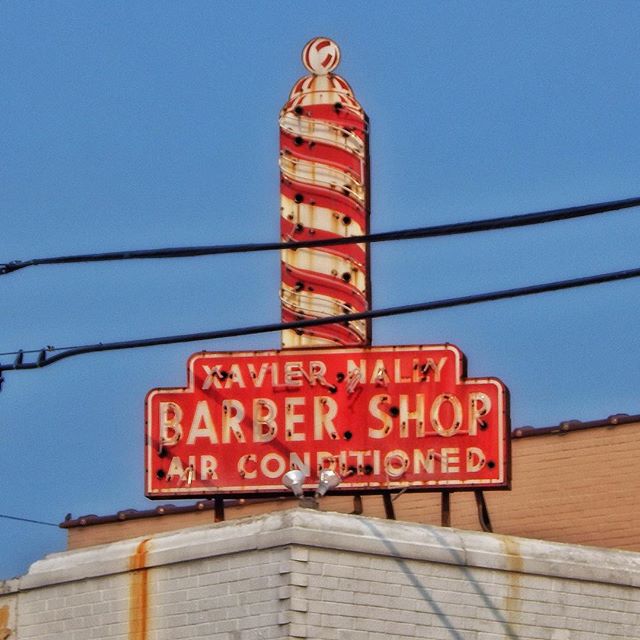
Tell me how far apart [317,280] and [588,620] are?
6818mm

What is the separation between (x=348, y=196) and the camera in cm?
2734

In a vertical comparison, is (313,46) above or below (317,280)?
above

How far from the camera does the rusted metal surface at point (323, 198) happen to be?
26891 millimetres

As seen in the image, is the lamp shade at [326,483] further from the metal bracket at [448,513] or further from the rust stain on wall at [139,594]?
the metal bracket at [448,513]

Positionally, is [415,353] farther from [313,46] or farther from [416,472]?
[313,46]

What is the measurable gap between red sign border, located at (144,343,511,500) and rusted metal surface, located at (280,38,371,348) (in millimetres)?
457

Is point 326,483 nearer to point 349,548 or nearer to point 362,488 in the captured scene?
point 349,548

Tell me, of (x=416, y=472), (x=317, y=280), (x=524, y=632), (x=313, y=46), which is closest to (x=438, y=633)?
(x=524, y=632)

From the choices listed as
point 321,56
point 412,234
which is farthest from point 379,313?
point 321,56

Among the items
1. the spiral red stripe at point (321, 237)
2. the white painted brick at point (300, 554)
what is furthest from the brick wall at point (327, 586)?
the spiral red stripe at point (321, 237)

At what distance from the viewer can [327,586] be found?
21156 millimetres

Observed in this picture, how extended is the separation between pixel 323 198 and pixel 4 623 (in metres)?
7.70

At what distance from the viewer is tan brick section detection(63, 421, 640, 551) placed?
31.9 metres

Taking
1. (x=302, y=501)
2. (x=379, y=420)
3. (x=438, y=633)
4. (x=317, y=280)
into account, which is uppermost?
(x=317, y=280)
